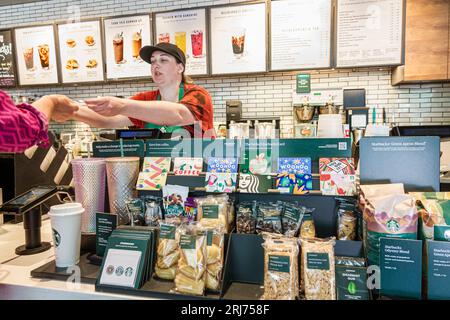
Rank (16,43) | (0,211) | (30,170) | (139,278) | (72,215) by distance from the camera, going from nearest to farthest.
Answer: (139,278) < (72,215) < (0,211) < (30,170) < (16,43)

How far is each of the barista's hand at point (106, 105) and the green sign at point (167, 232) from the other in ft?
1.73

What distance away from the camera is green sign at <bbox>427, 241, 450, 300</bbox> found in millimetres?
900

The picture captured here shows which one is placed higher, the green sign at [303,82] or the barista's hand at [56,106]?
the green sign at [303,82]

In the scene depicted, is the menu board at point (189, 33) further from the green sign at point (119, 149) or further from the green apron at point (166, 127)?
the green sign at point (119, 149)

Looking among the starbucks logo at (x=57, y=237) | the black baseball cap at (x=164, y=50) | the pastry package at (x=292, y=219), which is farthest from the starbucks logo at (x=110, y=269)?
the black baseball cap at (x=164, y=50)

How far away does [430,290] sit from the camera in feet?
3.02

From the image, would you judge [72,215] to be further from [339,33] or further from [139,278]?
[339,33]

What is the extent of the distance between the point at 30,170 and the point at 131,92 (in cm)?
297

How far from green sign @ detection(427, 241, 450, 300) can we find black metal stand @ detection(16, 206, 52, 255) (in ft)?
4.65

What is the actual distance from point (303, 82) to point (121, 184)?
10.0ft

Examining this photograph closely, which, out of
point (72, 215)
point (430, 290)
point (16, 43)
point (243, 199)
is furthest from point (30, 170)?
point (16, 43)

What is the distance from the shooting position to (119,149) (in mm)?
1415

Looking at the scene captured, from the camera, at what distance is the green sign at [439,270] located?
90cm

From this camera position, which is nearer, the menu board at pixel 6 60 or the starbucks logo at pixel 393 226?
the starbucks logo at pixel 393 226
